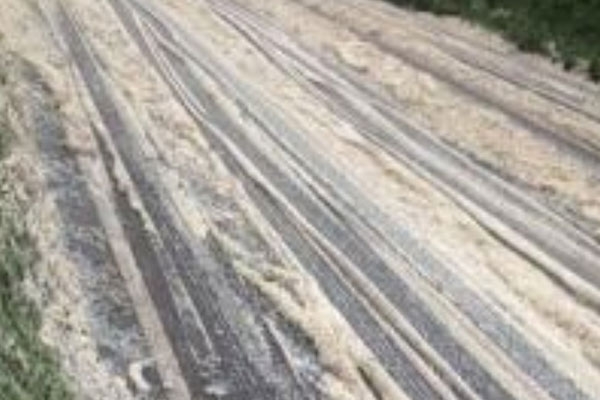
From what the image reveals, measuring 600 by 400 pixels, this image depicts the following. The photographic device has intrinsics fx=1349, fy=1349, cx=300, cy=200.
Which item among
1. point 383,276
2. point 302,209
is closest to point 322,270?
point 383,276

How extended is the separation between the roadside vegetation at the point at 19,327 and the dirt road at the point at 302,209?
144 millimetres

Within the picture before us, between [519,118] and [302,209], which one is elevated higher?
[302,209]

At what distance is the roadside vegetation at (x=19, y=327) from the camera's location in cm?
691

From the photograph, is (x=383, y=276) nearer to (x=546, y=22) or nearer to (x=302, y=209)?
(x=302, y=209)

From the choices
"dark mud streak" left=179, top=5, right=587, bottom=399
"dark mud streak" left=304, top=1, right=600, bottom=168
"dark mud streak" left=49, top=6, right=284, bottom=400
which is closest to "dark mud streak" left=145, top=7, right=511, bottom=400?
"dark mud streak" left=179, top=5, right=587, bottom=399

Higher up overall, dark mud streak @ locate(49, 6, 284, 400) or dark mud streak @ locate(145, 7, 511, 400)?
dark mud streak @ locate(49, 6, 284, 400)

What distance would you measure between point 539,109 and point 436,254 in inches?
193

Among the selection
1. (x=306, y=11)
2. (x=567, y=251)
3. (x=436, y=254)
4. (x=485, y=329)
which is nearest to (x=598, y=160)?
(x=567, y=251)

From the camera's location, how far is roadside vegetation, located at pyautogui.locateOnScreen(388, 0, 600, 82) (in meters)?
16.7

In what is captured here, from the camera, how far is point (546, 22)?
1808 centimetres

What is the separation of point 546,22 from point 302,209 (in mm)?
8684

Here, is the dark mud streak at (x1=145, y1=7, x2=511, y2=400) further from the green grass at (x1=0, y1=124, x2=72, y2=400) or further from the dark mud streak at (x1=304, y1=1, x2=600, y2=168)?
the dark mud streak at (x1=304, y1=1, x2=600, y2=168)

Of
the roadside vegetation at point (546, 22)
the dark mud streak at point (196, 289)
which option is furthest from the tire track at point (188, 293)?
the roadside vegetation at point (546, 22)

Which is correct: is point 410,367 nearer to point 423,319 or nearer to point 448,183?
point 423,319
